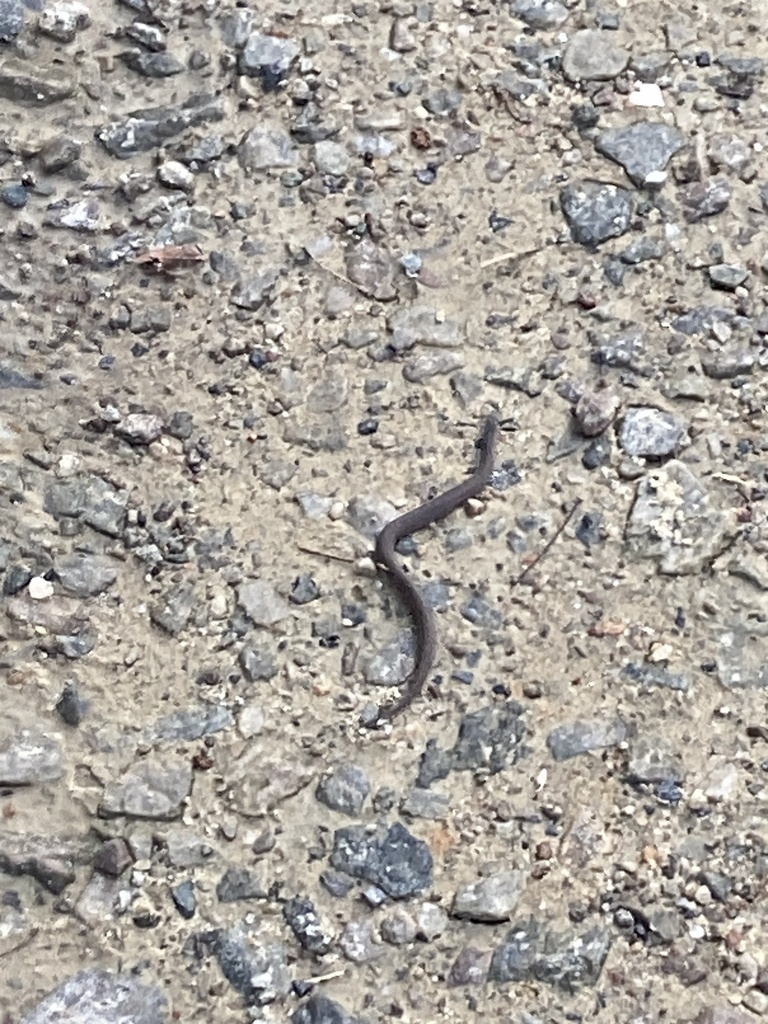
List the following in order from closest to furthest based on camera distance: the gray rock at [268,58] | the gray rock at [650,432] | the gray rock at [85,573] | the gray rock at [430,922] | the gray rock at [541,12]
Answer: the gray rock at [430,922] → the gray rock at [85,573] → the gray rock at [650,432] → the gray rock at [268,58] → the gray rock at [541,12]

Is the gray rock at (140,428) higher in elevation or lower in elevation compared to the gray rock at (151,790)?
higher

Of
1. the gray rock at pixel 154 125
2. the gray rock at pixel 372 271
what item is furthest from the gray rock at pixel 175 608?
the gray rock at pixel 154 125

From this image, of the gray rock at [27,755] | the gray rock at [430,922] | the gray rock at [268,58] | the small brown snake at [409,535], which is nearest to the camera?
the gray rock at [430,922]

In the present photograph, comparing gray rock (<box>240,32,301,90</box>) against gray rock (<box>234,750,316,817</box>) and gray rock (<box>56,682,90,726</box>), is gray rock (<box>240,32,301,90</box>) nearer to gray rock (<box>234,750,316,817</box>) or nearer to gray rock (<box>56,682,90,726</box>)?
gray rock (<box>56,682,90,726</box>)

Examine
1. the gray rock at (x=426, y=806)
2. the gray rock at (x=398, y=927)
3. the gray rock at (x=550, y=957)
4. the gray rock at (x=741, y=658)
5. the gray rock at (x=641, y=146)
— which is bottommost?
the gray rock at (x=398, y=927)

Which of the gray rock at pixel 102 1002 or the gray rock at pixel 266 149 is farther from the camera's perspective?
the gray rock at pixel 266 149

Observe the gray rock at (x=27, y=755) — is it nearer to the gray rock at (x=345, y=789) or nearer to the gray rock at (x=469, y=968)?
the gray rock at (x=345, y=789)

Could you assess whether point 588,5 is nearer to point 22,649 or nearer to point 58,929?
point 22,649

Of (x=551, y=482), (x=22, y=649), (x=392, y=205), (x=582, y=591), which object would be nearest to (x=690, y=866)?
(x=582, y=591)

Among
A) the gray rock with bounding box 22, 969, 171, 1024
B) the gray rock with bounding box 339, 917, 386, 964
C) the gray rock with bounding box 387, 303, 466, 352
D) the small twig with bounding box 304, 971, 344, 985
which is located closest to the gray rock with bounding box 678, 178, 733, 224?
the gray rock with bounding box 387, 303, 466, 352
